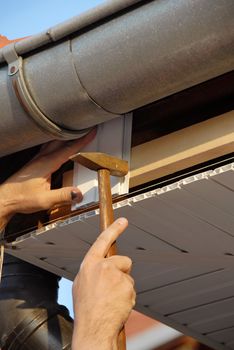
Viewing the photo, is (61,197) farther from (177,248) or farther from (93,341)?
(93,341)

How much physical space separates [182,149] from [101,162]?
317 mm

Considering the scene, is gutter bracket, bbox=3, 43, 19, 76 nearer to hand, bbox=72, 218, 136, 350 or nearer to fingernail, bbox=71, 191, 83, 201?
fingernail, bbox=71, 191, 83, 201

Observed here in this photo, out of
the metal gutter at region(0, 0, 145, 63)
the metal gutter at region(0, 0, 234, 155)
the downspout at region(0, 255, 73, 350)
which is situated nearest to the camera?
the metal gutter at region(0, 0, 234, 155)

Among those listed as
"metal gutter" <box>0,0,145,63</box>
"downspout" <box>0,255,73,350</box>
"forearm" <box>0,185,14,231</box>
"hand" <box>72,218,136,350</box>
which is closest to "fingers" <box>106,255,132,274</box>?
"hand" <box>72,218,136,350</box>

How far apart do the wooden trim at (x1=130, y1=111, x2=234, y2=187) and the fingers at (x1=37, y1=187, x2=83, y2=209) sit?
0.80 feet

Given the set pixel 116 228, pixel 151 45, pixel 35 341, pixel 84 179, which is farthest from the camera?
pixel 35 341

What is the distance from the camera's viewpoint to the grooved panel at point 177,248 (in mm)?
3451

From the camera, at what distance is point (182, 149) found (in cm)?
361

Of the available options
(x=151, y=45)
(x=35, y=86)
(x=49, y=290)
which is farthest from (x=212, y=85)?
(x=49, y=290)

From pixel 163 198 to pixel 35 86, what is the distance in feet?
2.09

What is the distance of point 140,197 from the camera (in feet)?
11.5

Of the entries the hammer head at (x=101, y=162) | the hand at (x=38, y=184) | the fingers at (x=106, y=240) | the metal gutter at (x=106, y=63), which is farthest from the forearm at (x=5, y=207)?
the fingers at (x=106, y=240)

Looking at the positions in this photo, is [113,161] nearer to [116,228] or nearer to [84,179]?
[84,179]

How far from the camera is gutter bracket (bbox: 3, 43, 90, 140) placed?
3.63 metres
